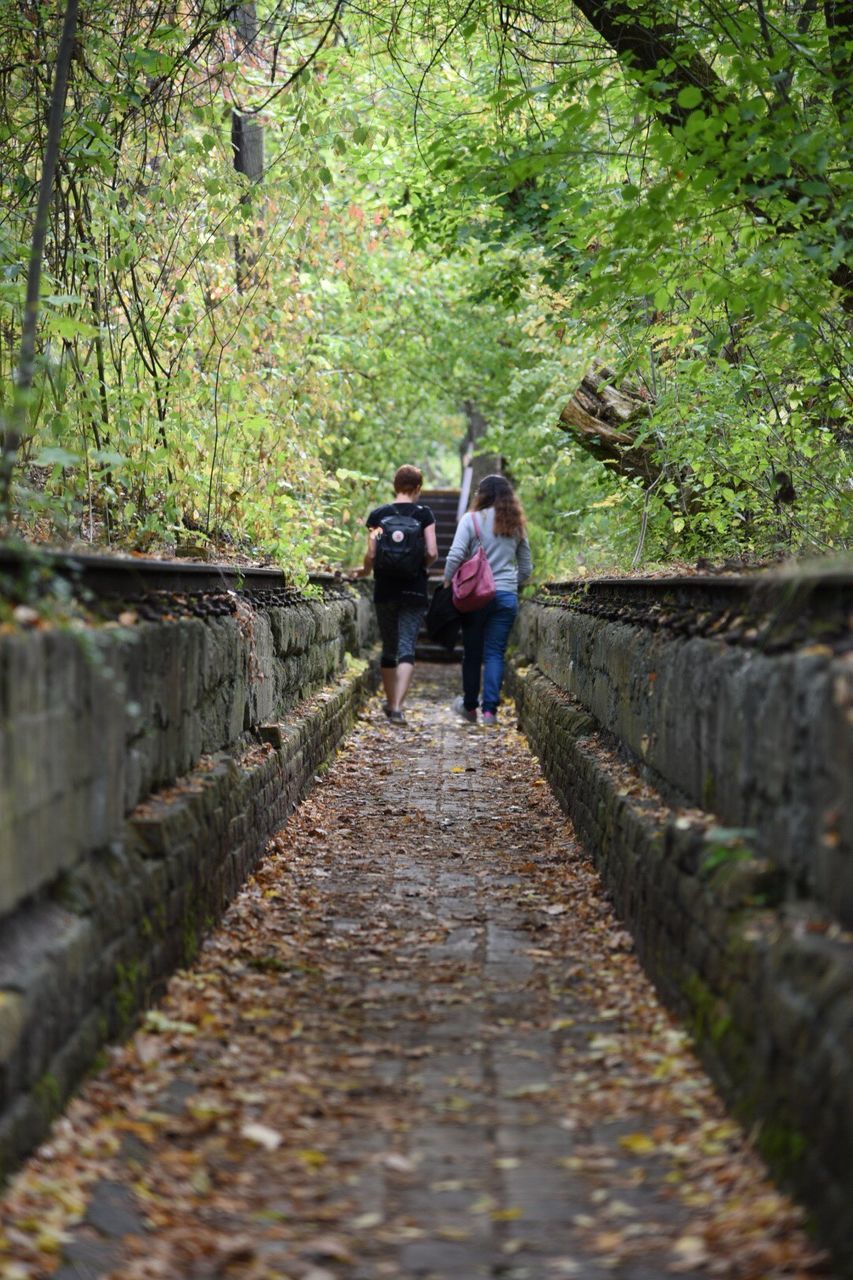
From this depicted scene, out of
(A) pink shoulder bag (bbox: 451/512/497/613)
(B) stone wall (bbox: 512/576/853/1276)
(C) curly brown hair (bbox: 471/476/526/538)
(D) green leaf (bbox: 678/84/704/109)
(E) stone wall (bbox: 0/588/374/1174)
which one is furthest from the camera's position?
(C) curly brown hair (bbox: 471/476/526/538)

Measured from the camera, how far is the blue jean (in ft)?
40.1

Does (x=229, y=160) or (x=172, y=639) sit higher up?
(x=229, y=160)

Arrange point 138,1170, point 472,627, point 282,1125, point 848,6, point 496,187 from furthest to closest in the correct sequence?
1. point 472,627
2. point 496,187
3. point 848,6
4. point 282,1125
5. point 138,1170

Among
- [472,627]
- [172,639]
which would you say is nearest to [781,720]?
[172,639]

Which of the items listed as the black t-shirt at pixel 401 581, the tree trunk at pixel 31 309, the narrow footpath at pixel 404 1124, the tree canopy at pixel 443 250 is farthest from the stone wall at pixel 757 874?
the black t-shirt at pixel 401 581

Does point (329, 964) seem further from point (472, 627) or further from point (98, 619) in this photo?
point (472, 627)

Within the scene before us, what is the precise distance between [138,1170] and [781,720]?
1842 millimetres

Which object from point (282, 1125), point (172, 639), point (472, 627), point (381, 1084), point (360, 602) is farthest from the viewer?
point (360, 602)

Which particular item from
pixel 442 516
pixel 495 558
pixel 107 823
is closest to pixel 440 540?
pixel 442 516

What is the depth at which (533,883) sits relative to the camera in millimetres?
6645

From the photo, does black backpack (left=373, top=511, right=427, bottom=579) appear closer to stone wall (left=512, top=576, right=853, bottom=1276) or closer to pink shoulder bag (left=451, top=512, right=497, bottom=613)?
pink shoulder bag (left=451, top=512, right=497, bottom=613)

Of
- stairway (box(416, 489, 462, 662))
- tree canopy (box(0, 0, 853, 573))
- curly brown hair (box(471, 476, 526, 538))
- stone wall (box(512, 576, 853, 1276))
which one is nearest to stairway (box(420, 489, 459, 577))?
stairway (box(416, 489, 462, 662))

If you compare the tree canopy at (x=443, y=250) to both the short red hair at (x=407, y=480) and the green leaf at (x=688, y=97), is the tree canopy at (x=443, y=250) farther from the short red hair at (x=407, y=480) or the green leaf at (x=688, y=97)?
the short red hair at (x=407, y=480)

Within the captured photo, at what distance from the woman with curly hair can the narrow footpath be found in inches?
239
